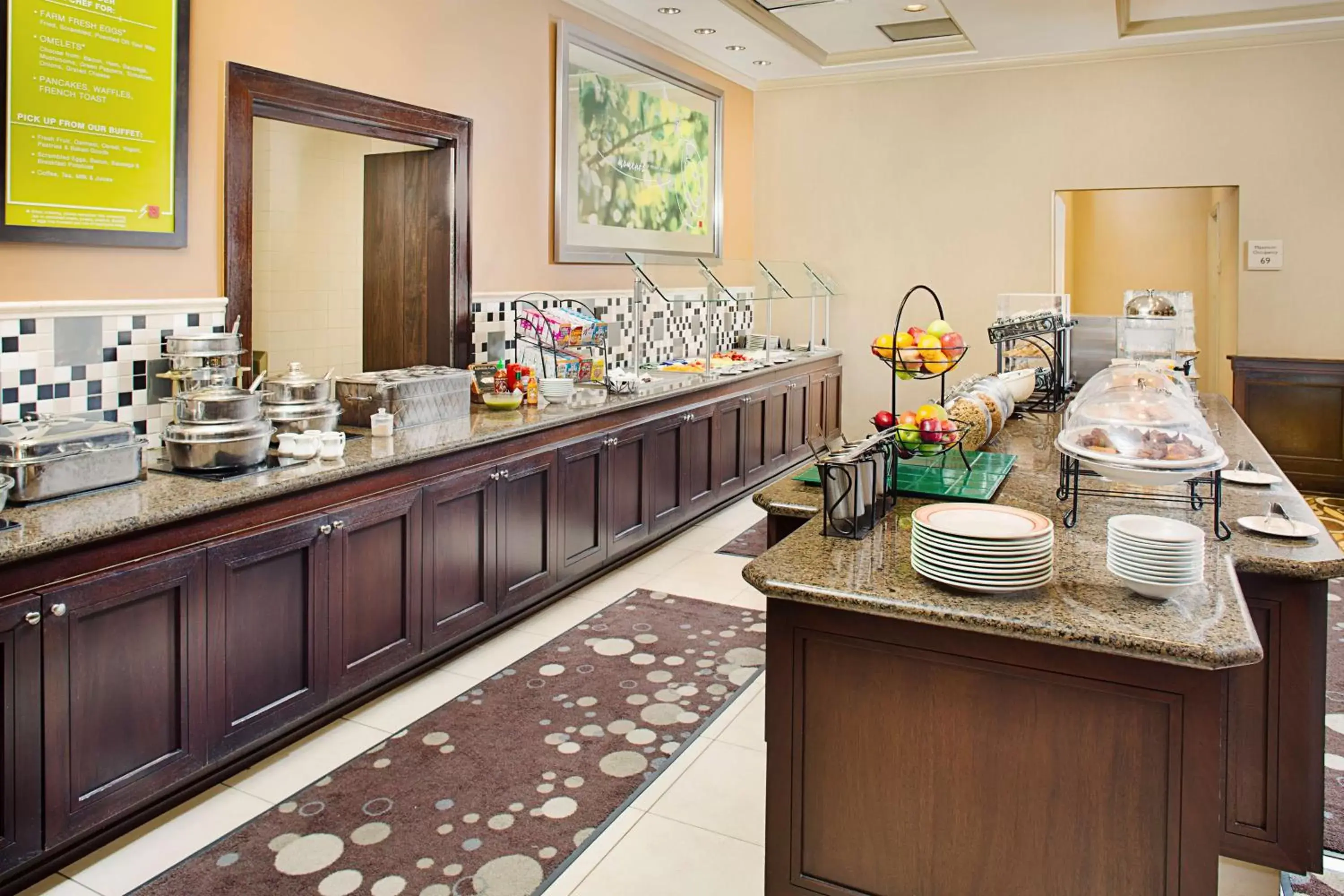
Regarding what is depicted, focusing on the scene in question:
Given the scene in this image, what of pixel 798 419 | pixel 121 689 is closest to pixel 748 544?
pixel 798 419

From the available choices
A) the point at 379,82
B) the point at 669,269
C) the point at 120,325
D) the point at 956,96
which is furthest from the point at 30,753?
the point at 956,96

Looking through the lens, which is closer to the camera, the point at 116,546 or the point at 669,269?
the point at 116,546

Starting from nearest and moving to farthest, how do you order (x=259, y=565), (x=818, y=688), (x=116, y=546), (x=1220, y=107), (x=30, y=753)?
(x=818, y=688)
(x=30, y=753)
(x=116, y=546)
(x=259, y=565)
(x=1220, y=107)

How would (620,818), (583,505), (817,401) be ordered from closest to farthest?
(620,818) < (583,505) < (817,401)

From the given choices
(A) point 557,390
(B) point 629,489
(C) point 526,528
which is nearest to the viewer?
(C) point 526,528

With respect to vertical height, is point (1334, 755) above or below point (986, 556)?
below

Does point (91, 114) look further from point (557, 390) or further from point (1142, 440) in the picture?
point (1142, 440)

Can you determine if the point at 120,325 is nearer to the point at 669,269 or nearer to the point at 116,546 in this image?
the point at 116,546

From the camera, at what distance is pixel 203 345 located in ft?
10.8

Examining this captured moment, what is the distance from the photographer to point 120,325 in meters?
3.27

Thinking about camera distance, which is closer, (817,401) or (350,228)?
(350,228)

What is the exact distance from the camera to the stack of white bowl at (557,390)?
4832mm

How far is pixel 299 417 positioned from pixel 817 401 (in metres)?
5.08

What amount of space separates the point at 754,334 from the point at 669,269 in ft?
4.98
